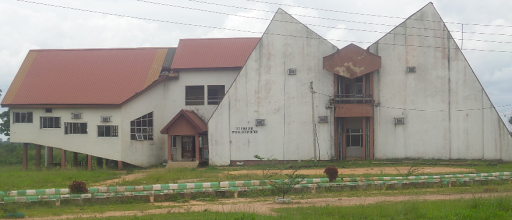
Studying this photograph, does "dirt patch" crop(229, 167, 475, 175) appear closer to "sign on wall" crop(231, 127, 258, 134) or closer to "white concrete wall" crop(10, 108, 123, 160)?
"sign on wall" crop(231, 127, 258, 134)

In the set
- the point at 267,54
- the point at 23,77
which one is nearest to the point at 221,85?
the point at 267,54

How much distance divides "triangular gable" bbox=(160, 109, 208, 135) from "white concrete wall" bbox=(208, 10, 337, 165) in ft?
3.87

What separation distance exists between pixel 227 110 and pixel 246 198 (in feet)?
48.2

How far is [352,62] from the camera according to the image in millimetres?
30906

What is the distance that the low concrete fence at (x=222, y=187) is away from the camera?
16.9 m

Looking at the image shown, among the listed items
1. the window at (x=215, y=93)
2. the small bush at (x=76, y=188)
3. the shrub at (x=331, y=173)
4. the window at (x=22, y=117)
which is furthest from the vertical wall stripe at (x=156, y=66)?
the shrub at (x=331, y=173)

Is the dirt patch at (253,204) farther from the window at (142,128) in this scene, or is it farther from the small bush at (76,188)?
the window at (142,128)

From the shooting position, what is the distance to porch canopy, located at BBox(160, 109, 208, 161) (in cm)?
3244

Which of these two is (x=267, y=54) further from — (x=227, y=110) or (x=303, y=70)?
(x=227, y=110)

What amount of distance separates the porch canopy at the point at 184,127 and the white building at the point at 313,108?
7 centimetres

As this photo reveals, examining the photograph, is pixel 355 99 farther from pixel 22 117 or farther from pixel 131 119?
pixel 22 117

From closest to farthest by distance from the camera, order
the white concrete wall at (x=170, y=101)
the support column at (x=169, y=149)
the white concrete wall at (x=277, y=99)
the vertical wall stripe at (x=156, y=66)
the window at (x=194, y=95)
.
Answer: the white concrete wall at (x=277, y=99) < the support column at (x=169, y=149) < the white concrete wall at (x=170, y=101) < the vertical wall stripe at (x=156, y=66) < the window at (x=194, y=95)

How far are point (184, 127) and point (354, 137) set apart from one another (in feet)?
37.8

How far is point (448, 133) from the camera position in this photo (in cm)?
3125
